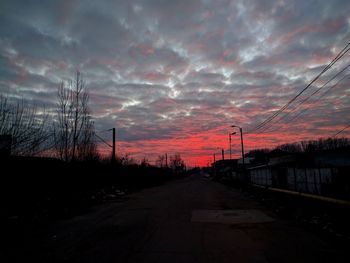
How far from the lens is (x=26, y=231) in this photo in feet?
32.7

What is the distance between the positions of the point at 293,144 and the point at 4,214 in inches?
5307

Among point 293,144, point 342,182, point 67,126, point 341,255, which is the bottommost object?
point 341,255

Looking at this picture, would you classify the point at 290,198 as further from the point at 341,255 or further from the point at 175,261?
the point at 175,261

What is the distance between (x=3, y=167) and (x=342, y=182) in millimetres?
18601

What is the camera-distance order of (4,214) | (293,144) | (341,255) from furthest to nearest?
(293,144) < (4,214) < (341,255)

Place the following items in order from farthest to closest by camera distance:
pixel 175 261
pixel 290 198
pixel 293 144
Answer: pixel 293 144, pixel 290 198, pixel 175 261

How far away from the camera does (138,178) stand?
44938 mm

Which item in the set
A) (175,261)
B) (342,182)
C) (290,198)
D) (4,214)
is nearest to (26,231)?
(4,214)

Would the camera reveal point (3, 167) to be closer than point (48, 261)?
No

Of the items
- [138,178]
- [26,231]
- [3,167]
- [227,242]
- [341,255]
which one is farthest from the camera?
[138,178]

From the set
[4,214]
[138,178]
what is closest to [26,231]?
[4,214]

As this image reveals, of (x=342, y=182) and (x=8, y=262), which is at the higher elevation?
(x=342, y=182)

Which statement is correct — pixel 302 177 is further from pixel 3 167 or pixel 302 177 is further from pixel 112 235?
pixel 3 167

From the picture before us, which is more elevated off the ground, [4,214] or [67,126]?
[67,126]
